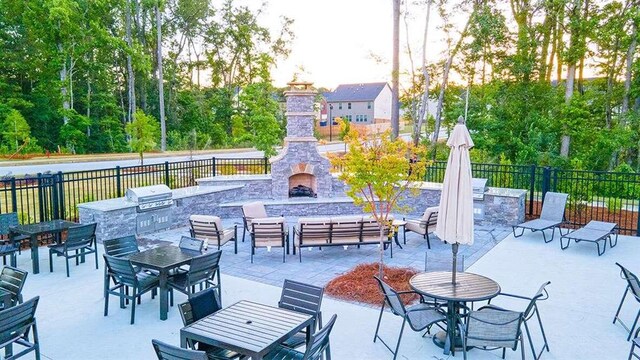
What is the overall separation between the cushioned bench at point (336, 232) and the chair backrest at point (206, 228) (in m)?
1.62

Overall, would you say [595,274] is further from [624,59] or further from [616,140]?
[624,59]

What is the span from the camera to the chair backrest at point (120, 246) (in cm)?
673

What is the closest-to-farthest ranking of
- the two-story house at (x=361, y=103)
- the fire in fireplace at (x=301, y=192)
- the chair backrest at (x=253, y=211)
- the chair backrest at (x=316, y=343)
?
the chair backrest at (x=316, y=343) < the chair backrest at (x=253, y=211) < the fire in fireplace at (x=301, y=192) < the two-story house at (x=361, y=103)

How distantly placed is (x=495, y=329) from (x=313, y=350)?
6.52ft

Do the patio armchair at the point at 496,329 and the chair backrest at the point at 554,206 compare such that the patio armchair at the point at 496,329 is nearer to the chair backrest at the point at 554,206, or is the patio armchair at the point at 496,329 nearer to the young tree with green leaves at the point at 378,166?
the young tree with green leaves at the point at 378,166

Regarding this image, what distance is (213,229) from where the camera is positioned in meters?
8.91

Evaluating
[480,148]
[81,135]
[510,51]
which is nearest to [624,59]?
[510,51]

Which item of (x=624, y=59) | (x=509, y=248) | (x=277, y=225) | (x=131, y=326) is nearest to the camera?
(x=131, y=326)

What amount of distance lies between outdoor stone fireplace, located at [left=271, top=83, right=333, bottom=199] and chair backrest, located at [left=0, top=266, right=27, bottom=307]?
337 inches

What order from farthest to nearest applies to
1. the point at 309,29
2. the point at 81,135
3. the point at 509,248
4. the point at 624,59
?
the point at 309,29 → the point at 81,135 → the point at 624,59 → the point at 509,248

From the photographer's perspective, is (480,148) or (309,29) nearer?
(480,148)

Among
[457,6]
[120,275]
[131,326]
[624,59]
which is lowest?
[131,326]

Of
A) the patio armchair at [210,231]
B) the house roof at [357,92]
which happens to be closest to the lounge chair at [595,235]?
the patio armchair at [210,231]

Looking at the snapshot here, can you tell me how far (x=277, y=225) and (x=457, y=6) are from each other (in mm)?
16109
